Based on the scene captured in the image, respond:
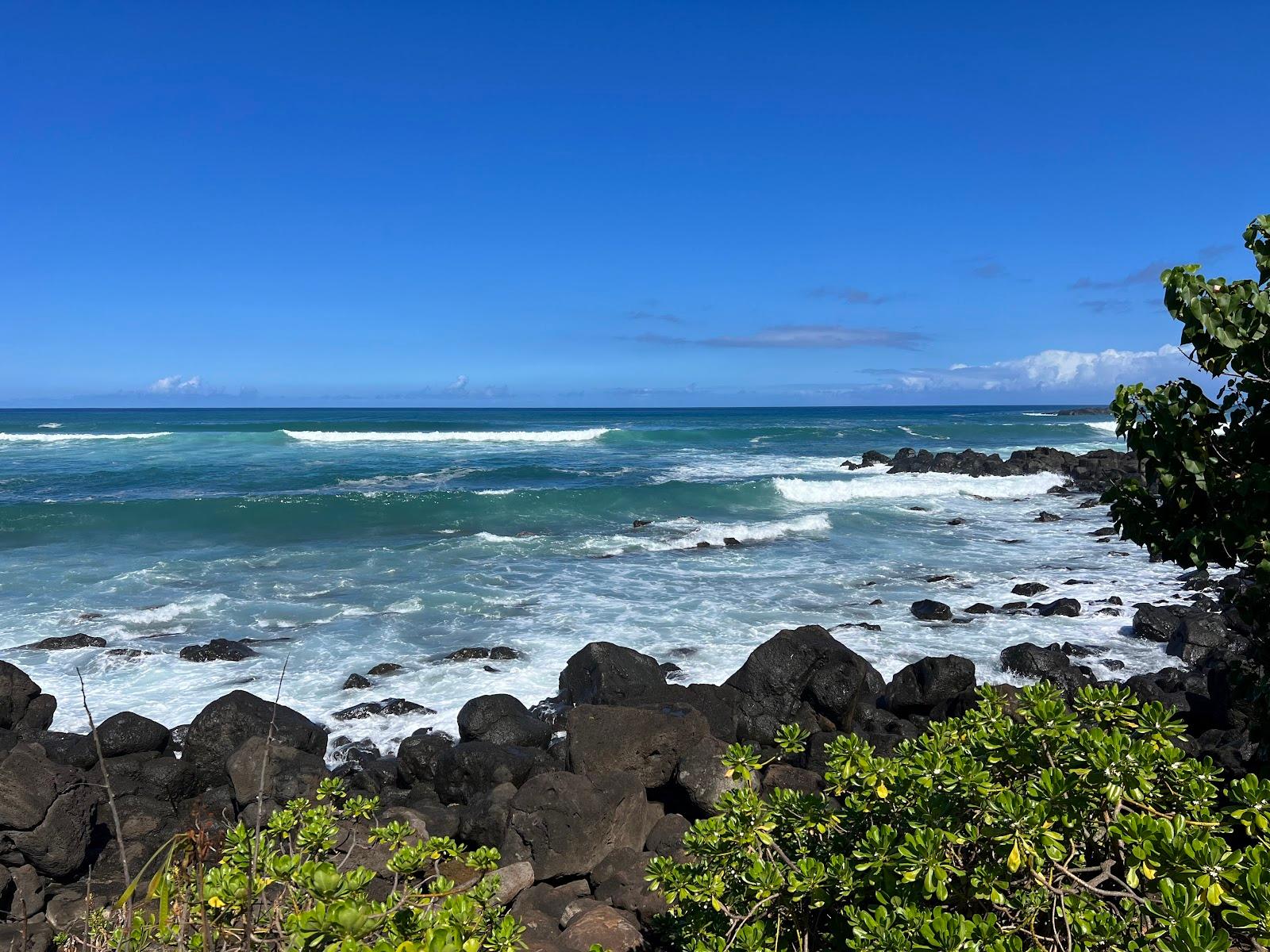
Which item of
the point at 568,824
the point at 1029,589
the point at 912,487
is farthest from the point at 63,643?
the point at 912,487

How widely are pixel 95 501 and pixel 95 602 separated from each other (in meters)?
14.0

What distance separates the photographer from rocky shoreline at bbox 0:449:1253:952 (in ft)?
22.5

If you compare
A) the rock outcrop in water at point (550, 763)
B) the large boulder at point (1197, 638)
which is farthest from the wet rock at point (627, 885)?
the large boulder at point (1197, 638)

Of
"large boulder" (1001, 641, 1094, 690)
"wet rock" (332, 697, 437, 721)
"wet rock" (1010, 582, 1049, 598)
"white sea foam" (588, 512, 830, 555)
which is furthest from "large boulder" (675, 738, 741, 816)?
"white sea foam" (588, 512, 830, 555)

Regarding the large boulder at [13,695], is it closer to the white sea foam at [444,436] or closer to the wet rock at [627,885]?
the wet rock at [627,885]

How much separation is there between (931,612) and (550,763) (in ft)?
27.5

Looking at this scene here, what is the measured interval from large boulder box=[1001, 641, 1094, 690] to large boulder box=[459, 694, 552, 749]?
256 inches

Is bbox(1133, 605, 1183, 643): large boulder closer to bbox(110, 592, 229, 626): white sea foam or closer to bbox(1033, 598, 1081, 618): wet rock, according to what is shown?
bbox(1033, 598, 1081, 618): wet rock

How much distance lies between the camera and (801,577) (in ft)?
59.2

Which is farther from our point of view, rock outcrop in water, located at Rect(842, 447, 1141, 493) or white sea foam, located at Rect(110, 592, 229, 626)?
rock outcrop in water, located at Rect(842, 447, 1141, 493)

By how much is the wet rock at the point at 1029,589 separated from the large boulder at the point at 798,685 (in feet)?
23.3

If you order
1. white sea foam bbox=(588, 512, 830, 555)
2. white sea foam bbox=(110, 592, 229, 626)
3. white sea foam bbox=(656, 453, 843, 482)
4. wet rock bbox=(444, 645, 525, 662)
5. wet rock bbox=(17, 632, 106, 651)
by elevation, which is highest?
white sea foam bbox=(656, 453, 843, 482)

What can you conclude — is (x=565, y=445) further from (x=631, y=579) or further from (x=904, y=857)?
(x=904, y=857)

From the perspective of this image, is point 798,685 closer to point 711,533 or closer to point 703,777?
point 703,777
